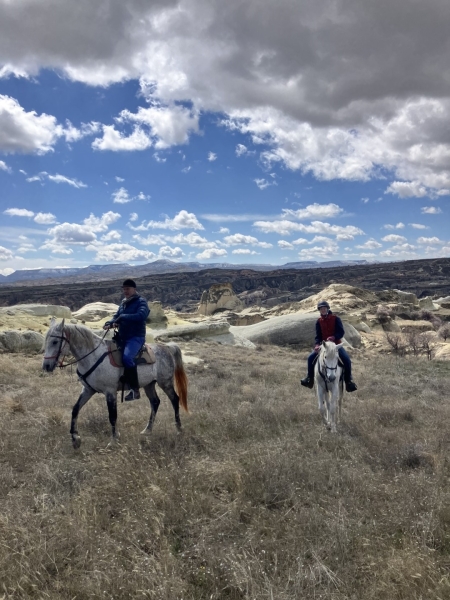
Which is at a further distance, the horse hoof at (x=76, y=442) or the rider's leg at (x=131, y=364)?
the rider's leg at (x=131, y=364)

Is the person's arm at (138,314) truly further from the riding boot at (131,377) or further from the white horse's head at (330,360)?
the white horse's head at (330,360)

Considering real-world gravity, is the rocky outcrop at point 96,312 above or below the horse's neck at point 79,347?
below

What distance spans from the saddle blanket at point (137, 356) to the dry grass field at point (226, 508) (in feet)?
4.31

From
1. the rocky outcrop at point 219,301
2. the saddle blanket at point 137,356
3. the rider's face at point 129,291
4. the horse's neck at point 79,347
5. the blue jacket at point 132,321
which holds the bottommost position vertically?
the rocky outcrop at point 219,301

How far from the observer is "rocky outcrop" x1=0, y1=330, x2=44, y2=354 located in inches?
660

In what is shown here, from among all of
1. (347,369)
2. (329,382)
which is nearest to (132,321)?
(329,382)

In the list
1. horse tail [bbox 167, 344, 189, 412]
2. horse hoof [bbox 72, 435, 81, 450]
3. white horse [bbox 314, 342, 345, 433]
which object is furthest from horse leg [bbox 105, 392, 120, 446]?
white horse [bbox 314, 342, 345, 433]

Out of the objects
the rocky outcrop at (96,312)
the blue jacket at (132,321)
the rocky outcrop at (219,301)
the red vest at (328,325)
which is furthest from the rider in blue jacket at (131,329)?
the rocky outcrop at (219,301)

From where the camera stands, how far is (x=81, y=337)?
261 inches

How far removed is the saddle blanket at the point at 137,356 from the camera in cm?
675

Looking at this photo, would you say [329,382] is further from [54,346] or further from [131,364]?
[54,346]

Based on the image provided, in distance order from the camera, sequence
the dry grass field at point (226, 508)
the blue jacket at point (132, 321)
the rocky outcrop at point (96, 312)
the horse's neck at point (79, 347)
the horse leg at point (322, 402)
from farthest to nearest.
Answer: the rocky outcrop at point (96, 312)
the horse leg at point (322, 402)
the blue jacket at point (132, 321)
the horse's neck at point (79, 347)
the dry grass field at point (226, 508)

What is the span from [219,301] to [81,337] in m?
44.9

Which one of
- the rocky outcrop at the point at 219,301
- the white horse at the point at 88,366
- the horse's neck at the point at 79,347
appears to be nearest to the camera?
the white horse at the point at 88,366
